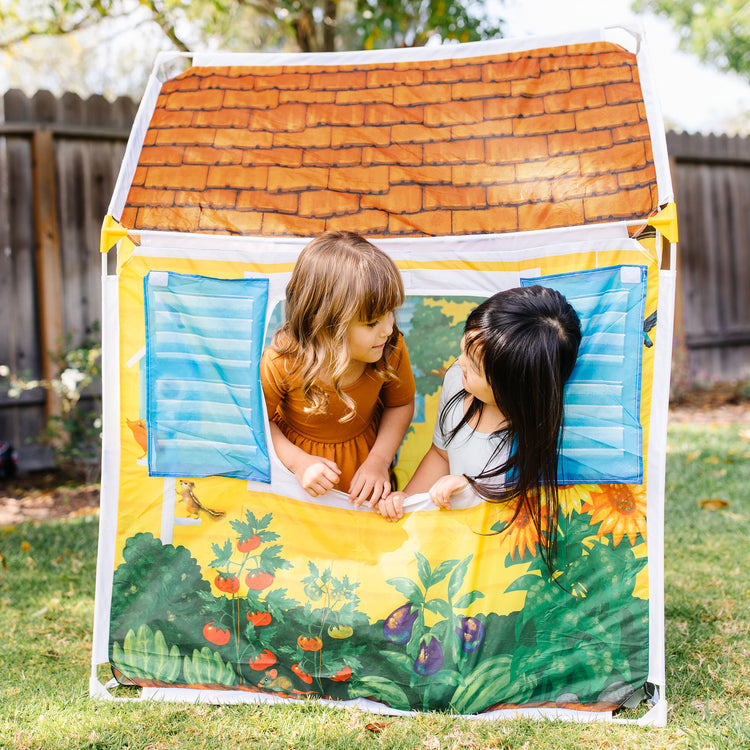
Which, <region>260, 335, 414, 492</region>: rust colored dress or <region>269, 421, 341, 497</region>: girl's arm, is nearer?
<region>269, 421, 341, 497</region>: girl's arm

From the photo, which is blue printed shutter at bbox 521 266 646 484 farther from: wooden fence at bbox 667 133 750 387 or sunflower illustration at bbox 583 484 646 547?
wooden fence at bbox 667 133 750 387

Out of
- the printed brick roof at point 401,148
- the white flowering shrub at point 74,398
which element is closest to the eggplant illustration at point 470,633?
the printed brick roof at point 401,148

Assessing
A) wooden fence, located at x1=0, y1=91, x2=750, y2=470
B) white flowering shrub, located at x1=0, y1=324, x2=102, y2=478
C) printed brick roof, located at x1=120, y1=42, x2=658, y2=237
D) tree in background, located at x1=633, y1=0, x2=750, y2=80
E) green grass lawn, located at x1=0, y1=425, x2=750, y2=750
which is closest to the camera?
green grass lawn, located at x1=0, y1=425, x2=750, y2=750

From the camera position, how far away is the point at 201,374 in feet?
6.78

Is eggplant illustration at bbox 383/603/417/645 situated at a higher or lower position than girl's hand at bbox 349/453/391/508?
lower

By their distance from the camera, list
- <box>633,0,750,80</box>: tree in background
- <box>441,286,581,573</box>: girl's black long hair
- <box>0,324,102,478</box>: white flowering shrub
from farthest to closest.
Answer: <box>633,0,750,80</box>: tree in background → <box>0,324,102,478</box>: white flowering shrub → <box>441,286,581,573</box>: girl's black long hair

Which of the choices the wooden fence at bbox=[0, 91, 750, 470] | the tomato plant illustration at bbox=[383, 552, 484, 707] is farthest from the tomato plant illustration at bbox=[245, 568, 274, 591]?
the wooden fence at bbox=[0, 91, 750, 470]

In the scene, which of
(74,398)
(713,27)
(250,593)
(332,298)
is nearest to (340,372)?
(332,298)

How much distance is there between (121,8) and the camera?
4805 millimetres

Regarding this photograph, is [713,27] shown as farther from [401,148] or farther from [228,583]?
[228,583]

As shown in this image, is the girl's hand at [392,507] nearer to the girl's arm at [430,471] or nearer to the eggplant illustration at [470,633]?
the girl's arm at [430,471]

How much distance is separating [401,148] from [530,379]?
92 cm

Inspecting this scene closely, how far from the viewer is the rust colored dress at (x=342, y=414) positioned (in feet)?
7.06

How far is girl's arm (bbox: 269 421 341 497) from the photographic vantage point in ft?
6.47
